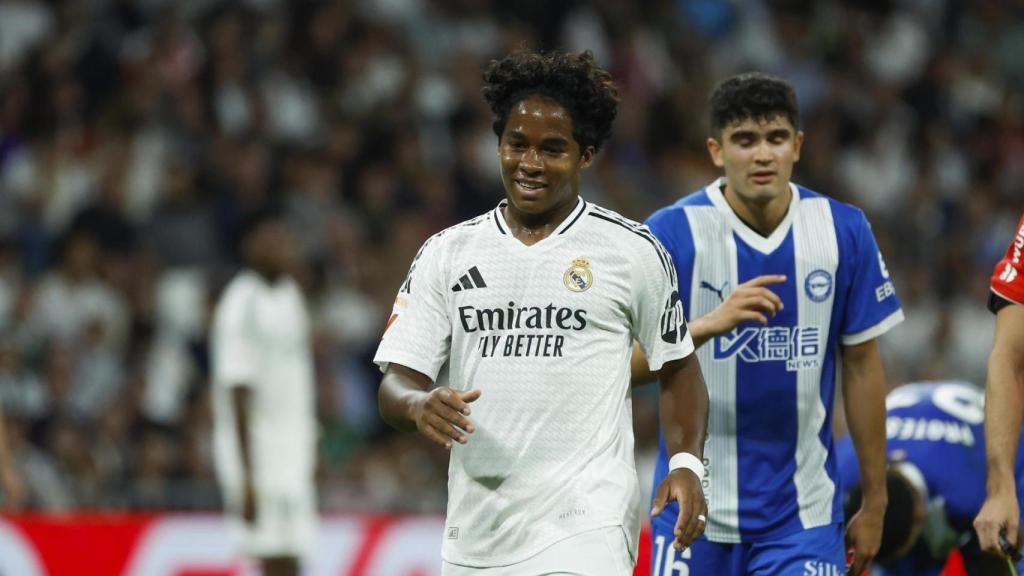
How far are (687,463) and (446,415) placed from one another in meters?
0.81

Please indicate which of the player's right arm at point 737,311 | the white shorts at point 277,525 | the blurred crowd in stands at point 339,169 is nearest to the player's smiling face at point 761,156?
the player's right arm at point 737,311

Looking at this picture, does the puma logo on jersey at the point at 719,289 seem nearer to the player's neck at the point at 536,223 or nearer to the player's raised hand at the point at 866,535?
the player's raised hand at the point at 866,535

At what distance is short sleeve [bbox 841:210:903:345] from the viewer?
5.52 meters

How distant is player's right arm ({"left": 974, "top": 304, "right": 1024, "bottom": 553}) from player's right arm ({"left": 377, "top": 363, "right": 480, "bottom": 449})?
5.67ft

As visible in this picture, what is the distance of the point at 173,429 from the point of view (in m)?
11.0

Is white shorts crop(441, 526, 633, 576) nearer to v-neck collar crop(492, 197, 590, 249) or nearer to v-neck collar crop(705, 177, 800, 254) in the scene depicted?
v-neck collar crop(492, 197, 590, 249)

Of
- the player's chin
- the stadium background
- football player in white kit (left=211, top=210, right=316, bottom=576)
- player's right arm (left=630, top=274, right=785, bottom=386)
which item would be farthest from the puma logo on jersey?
the stadium background

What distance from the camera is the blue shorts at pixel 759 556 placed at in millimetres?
5363

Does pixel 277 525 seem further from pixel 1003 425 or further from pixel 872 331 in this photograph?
pixel 1003 425

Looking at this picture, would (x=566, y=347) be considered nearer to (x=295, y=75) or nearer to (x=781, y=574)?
(x=781, y=574)

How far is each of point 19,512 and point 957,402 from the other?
5768 millimetres

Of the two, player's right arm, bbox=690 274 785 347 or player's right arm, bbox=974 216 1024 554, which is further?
player's right arm, bbox=690 274 785 347

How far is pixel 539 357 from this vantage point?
4484mm

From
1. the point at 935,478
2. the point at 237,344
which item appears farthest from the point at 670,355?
the point at 237,344
